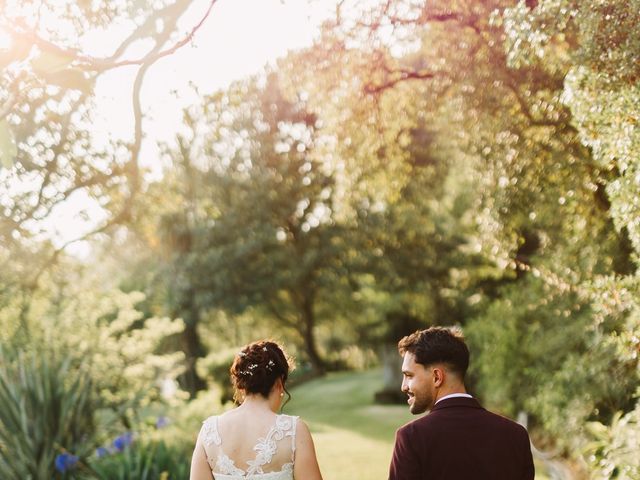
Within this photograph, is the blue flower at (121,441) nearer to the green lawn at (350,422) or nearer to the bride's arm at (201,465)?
the bride's arm at (201,465)

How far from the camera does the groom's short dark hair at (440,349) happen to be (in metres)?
3.85

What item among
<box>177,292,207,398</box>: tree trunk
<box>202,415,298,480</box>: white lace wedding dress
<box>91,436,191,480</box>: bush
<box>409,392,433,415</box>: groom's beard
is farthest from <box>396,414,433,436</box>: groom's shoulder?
<box>177,292,207,398</box>: tree trunk

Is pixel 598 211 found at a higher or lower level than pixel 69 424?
higher

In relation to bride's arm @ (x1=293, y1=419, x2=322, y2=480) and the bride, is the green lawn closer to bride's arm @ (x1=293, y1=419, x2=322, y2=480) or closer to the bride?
bride's arm @ (x1=293, y1=419, x2=322, y2=480)

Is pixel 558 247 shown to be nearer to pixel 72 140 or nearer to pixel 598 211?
pixel 598 211

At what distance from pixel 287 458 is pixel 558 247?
10016 mm

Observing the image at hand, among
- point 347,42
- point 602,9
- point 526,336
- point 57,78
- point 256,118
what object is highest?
point 256,118

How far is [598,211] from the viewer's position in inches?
437

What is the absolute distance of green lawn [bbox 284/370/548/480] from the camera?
16203 mm

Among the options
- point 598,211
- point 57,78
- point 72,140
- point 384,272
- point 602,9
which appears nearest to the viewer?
point 602,9

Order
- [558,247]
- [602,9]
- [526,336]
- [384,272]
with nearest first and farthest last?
[602,9]
[558,247]
[526,336]
[384,272]

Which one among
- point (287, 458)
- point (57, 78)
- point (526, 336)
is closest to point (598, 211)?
point (526, 336)

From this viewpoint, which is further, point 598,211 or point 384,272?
point 384,272

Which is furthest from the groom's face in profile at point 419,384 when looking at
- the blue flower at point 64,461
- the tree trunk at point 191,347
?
the tree trunk at point 191,347
